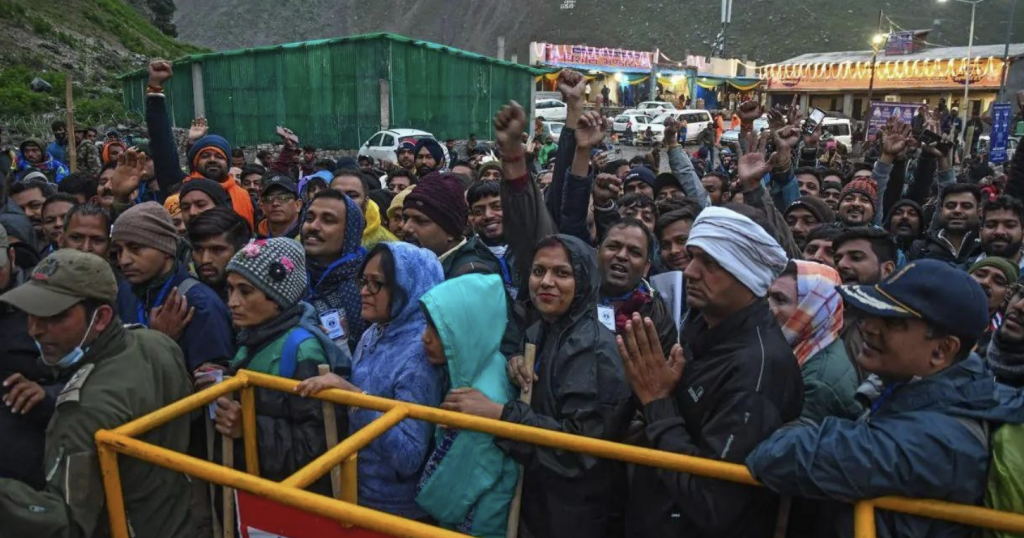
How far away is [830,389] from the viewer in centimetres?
229

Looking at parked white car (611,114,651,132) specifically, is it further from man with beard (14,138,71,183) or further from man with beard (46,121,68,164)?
man with beard (14,138,71,183)

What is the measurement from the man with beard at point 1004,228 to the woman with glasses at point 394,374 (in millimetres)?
4141

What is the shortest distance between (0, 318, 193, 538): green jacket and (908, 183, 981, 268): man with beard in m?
5.28

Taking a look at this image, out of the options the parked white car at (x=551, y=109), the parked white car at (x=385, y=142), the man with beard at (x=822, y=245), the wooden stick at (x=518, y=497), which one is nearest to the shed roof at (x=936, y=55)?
the parked white car at (x=551, y=109)

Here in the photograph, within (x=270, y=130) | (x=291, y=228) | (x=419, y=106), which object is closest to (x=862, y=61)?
(x=419, y=106)

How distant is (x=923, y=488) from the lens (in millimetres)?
1589

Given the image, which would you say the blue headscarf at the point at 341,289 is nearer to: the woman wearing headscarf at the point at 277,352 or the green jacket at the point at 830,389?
the woman wearing headscarf at the point at 277,352

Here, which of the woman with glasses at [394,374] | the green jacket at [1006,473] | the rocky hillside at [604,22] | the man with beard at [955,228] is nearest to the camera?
the green jacket at [1006,473]

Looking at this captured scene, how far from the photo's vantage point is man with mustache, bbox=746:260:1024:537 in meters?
1.59

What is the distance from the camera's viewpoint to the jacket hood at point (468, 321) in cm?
233

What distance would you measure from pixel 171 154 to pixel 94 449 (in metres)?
3.97

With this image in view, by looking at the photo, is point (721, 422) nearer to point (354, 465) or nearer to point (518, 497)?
point (518, 497)

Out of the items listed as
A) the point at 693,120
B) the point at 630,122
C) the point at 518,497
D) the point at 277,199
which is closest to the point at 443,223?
the point at 277,199

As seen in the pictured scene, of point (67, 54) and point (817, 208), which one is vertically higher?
point (67, 54)
